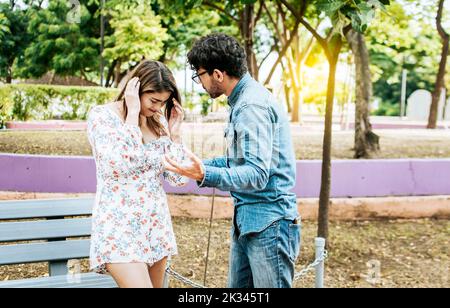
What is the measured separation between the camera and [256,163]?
86.2 inches

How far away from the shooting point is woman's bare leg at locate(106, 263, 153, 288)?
2393 millimetres

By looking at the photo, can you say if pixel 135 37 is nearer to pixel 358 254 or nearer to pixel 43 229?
pixel 358 254

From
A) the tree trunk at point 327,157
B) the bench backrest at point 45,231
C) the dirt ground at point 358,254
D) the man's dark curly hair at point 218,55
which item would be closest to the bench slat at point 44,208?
the bench backrest at point 45,231

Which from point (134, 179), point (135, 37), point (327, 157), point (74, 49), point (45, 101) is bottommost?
point (327, 157)

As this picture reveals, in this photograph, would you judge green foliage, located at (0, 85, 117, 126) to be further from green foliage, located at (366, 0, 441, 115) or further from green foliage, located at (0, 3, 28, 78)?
green foliage, located at (366, 0, 441, 115)

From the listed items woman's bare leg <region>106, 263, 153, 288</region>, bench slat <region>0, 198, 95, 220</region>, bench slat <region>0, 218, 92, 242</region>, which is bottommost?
woman's bare leg <region>106, 263, 153, 288</region>

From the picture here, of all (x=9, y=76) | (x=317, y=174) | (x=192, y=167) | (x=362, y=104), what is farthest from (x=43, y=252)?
(x=362, y=104)

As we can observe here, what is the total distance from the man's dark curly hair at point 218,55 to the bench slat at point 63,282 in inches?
49.9

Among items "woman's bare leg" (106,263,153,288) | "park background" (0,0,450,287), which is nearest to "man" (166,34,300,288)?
"woman's bare leg" (106,263,153,288)

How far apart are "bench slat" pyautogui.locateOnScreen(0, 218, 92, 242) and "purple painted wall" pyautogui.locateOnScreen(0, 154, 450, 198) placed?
10.9 feet

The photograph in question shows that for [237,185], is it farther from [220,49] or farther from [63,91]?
[63,91]

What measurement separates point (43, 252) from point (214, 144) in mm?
3123
